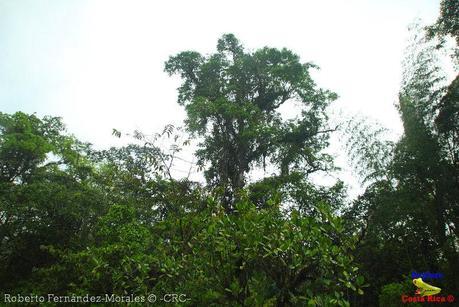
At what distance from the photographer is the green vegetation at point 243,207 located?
8.41ft

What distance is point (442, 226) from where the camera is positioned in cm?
880

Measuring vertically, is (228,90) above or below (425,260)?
above

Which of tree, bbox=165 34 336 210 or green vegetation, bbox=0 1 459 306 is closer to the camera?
green vegetation, bbox=0 1 459 306

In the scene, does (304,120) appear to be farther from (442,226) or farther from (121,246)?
(121,246)

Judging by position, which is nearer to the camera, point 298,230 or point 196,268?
point 298,230

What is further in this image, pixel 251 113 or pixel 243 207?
pixel 251 113

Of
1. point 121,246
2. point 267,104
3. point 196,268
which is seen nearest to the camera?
point 196,268

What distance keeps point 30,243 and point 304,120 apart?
39.5ft

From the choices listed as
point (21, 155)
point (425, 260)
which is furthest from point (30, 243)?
point (425, 260)

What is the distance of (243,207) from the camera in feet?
9.48

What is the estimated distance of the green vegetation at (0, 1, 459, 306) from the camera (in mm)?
2562

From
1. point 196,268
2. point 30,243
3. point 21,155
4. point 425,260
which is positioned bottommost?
point 425,260

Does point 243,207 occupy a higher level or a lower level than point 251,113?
lower

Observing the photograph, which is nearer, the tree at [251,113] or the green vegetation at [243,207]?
the green vegetation at [243,207]
